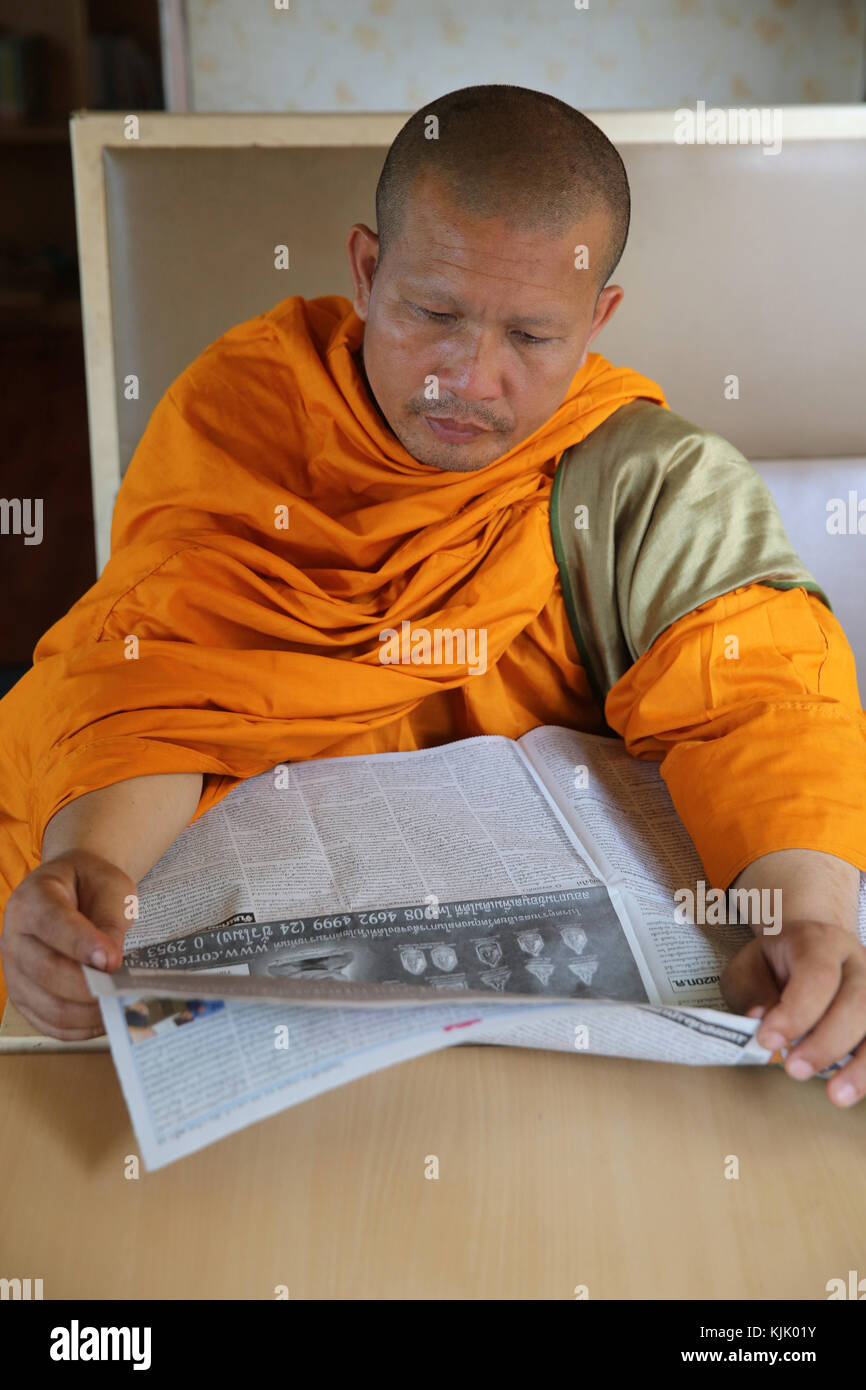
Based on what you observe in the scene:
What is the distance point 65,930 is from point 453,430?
50cm

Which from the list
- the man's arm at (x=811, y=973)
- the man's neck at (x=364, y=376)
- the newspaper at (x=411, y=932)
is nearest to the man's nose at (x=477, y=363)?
the man's neck at (x=364, y=376)

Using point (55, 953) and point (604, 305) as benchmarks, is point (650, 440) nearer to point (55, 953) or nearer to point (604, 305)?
point (604, 305)

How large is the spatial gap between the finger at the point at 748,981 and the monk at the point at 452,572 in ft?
0.16

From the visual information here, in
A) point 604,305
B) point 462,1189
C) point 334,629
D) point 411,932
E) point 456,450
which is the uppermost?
point 604,305

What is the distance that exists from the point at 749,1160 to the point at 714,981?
122mm

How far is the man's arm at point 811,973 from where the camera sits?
1.95 feet

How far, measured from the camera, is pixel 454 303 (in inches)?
32.8

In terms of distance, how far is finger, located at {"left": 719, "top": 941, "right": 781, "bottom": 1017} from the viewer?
64 centimetres

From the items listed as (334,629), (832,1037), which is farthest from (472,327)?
(832,1037)

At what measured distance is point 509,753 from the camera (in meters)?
0.95

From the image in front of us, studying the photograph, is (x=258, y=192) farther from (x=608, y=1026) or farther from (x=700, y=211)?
(x=608, y=1026)

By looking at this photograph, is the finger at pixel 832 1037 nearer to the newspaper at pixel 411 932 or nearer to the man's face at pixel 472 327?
the newspaper at pixel 411 932

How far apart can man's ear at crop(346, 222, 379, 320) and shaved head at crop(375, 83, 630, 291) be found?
8 cm

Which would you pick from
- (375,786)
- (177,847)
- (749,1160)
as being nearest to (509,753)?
(375,786)
